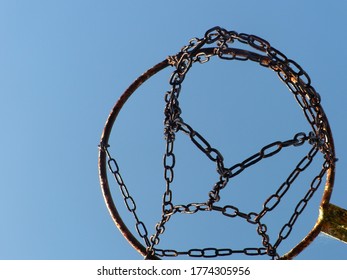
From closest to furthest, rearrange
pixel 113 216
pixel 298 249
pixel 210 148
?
pixel 210 148
pixel 298 249
pixel 113 216

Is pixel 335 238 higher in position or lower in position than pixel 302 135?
lower

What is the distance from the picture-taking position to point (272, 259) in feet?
16.9

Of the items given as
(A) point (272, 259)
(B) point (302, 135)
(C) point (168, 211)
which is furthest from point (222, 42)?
(A) point (272, 259)

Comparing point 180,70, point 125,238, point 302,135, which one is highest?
point 180,70

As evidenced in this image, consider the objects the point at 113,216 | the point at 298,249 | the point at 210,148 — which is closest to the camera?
the point at 210,148

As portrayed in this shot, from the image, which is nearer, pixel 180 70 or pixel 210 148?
pixel 210 148

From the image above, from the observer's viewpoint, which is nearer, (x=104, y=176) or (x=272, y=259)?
(x=272, y=259)

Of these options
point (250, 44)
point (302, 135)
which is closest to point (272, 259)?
point (302, 135)

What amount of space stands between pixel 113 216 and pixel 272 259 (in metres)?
1.53

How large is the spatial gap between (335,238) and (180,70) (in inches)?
81.5

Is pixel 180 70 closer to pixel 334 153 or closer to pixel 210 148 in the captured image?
pixel 210 148
